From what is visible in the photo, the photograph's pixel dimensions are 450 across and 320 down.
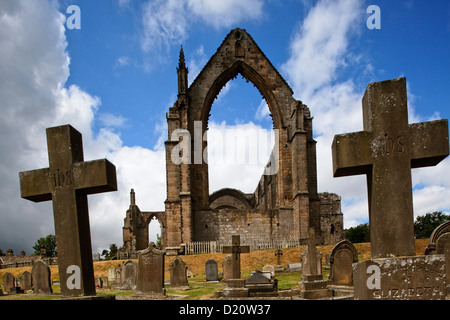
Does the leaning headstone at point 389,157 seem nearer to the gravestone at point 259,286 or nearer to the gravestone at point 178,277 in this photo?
the gravestone at point 259,286

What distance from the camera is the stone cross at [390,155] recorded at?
4.09 metres

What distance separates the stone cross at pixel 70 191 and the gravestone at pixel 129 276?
9110mm

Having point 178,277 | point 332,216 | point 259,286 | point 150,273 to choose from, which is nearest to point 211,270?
point 178,277

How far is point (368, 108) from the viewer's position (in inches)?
170

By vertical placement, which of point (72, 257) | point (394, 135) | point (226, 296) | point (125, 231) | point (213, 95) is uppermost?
point (213, 95)

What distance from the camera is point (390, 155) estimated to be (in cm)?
418

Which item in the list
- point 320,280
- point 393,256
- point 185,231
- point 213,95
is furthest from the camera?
point 213,95

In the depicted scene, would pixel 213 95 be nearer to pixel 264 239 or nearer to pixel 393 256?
pixel 264 239

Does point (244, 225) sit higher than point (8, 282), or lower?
higher

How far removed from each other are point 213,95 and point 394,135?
2548 cm

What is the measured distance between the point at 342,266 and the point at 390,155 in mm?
6993

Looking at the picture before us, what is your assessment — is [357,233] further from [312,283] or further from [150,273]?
[150,273]
